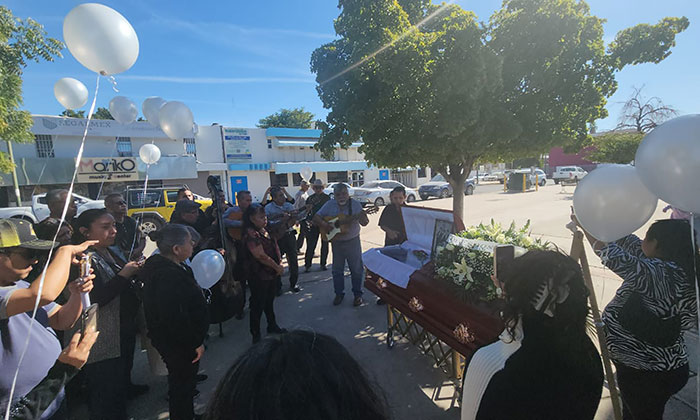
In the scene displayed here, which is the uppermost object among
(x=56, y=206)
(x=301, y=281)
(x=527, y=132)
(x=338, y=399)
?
(x=527, y=132)

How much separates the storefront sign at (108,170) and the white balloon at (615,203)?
77.7 feet

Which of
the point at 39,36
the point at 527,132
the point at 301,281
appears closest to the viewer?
the point at 527,132

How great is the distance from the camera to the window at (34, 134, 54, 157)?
60.6ft

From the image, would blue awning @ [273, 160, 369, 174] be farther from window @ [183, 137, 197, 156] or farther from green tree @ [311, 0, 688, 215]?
green tree @ [311, 0, 688, 215]

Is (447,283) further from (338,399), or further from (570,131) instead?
(570,131)

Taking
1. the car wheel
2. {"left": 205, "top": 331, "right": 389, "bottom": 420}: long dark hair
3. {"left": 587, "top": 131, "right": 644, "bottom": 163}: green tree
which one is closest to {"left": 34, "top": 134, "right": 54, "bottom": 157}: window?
the car wheel

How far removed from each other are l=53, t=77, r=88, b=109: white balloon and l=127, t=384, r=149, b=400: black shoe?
5599mm

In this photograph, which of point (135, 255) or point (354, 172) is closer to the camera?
point (135, 255)

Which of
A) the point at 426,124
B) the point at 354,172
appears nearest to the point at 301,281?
the point at 426,124

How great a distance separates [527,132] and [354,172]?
85.6 feet

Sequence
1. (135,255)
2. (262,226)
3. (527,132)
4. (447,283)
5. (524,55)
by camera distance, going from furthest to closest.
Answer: (527,132) < (524,55) < (135,255) < (262,226) < (447,283)

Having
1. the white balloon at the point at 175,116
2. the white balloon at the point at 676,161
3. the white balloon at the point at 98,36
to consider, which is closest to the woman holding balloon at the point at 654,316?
the white balloon at the point at 676,161

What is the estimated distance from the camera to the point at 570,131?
Result: 467 centimetres

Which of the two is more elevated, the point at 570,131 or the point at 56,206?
the point at 570,131
